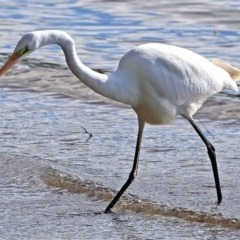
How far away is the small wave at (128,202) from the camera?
508 centimetres

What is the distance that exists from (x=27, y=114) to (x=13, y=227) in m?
2.88

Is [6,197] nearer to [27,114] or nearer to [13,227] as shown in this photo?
[13,227]

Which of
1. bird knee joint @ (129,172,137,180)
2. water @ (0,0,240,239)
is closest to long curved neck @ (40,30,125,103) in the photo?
bird knee joint @ (129,172,137,180)

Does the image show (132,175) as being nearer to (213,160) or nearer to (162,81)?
(213,160)

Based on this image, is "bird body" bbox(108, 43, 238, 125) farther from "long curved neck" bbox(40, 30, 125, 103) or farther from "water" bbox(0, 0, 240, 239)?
"water" bbox(0, 0, 240, 239)

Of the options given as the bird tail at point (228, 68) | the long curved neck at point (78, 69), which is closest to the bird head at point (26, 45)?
the long curved neck at point (78, 69)

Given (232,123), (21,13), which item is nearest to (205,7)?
(21,13)

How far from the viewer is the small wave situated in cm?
508

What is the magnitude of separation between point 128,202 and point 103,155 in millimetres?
1000

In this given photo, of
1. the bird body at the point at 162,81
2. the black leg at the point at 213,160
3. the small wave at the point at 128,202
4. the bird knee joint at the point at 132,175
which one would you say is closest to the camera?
the small wave at the point at 128,202

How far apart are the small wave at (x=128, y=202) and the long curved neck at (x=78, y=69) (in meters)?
0.75

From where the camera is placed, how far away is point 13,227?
4918 mm

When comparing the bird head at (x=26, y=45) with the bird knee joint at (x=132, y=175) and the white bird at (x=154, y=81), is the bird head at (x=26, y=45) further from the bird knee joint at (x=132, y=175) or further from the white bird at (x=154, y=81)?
the bird knee joint at (x=132, y=175)

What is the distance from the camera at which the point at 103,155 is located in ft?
21.2
